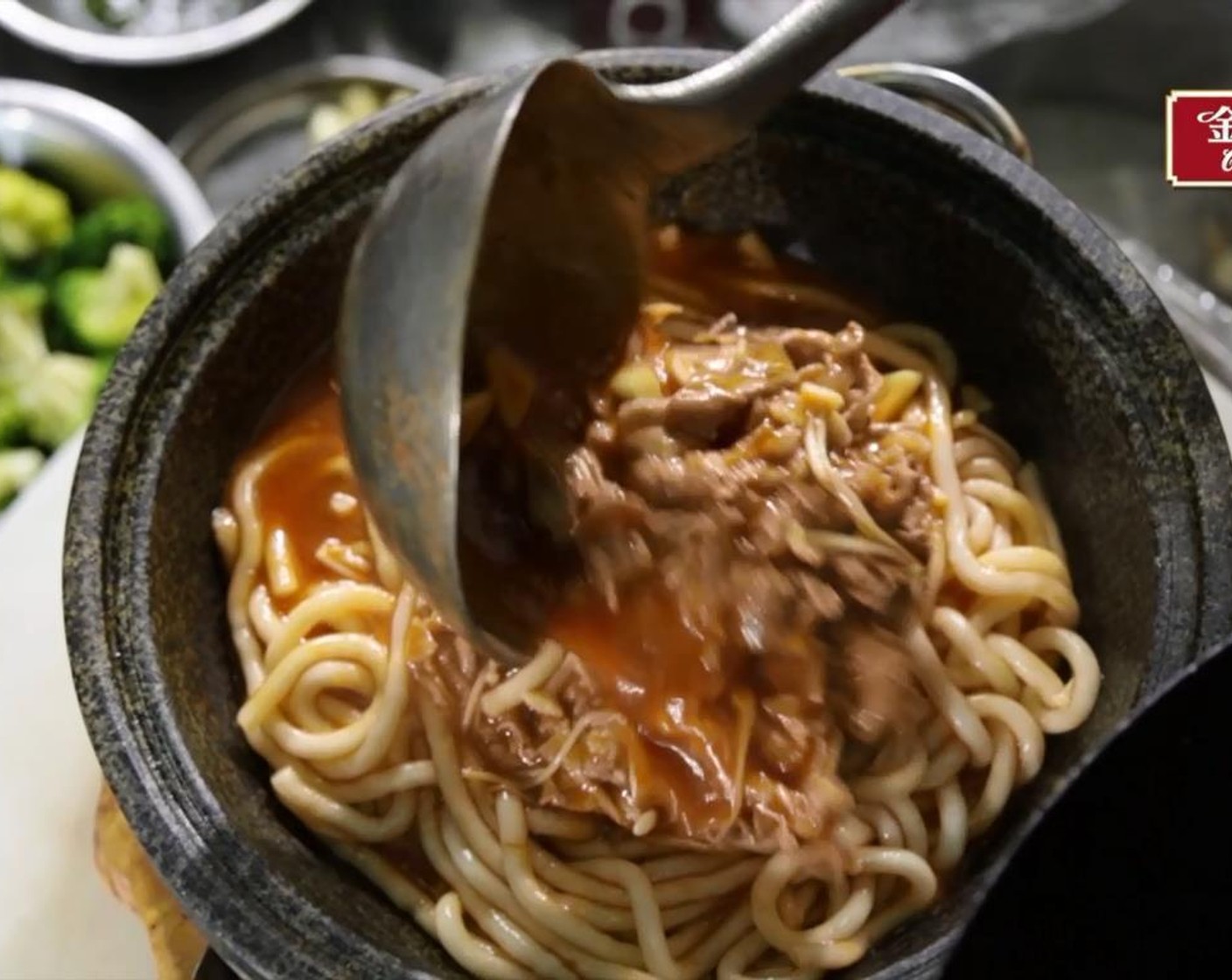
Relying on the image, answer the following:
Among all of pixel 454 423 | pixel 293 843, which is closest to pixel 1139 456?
pixel 454 423

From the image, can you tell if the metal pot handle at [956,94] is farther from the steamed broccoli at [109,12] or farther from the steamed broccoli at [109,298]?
the steamed broccoli at [109,12]

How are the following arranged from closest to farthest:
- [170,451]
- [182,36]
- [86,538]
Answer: [86,538] → [170,451] → [182,36]

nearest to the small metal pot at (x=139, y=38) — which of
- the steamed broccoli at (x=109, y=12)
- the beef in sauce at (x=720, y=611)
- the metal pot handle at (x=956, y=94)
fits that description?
the steamed broccoli at (x=109, y=12)

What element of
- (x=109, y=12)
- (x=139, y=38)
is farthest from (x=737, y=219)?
(x=109, y=12)

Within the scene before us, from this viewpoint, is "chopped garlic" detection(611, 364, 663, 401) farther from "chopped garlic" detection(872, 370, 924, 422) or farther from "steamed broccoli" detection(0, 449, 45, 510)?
"steamed broccoli" detection(0, 449, 45, 510)

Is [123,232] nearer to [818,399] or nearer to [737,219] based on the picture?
[737,219]

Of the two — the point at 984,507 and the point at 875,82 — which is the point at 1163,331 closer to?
the point at 984,507
